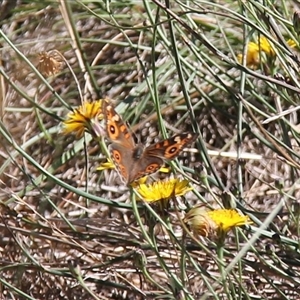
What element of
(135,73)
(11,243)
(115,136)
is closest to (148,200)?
(115,136)

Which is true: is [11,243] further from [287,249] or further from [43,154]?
[287,249]

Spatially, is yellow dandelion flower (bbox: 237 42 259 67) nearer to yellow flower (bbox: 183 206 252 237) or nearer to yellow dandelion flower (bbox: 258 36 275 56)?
yellow dandelion flower (bbox: 258 36 275 56)

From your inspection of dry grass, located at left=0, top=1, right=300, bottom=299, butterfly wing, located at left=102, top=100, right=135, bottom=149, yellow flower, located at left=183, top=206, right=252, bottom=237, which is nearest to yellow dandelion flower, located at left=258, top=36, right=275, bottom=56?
dry grass, located at left=0, top=1, right=300, bottom=299

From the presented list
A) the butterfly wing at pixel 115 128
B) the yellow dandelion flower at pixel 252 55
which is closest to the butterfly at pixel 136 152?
the butterfly wing at pixel 115 128

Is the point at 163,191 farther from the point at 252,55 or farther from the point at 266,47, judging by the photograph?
the point at 252,55

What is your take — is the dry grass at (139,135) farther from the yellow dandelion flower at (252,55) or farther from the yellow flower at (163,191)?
the yellow flower at (163,191)

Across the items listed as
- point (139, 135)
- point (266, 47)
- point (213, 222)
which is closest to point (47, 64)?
point (266, 47)
